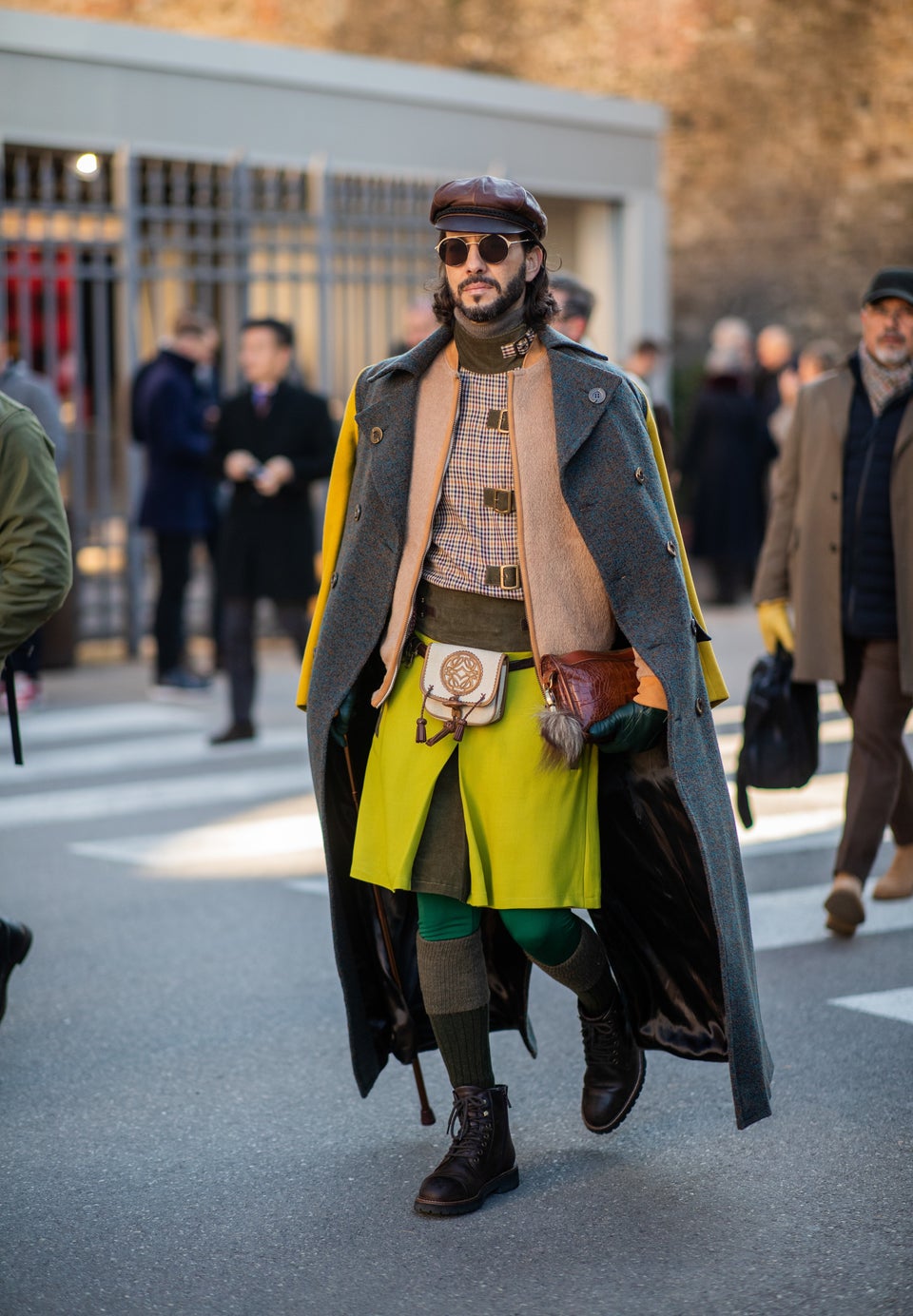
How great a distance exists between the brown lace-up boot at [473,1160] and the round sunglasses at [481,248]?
1.70 metres

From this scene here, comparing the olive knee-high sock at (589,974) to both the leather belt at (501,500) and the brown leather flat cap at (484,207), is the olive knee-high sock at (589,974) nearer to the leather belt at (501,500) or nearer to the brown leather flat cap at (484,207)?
the leather belt at (501,500)

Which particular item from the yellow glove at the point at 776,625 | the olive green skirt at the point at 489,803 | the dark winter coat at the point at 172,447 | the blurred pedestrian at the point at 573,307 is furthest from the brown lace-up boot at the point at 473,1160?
the dark winter coat at the point at 172,447

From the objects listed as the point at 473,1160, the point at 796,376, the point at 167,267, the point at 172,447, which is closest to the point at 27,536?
the point at 473,1160

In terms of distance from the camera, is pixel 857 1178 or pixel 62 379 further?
pixel 62 379

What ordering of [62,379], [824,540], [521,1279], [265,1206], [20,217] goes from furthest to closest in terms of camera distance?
[62,379] < [20,217] < [824,540] < [265,1206] < [521,1279]

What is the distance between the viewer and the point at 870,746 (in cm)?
585

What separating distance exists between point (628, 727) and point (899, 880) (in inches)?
118

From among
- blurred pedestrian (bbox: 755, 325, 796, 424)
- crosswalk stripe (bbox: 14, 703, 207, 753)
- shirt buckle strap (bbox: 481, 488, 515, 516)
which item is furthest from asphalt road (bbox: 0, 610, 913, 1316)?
blurred pedestrian (bbox: 755, 325, 796, 424)

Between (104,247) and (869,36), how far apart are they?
48.5 ft

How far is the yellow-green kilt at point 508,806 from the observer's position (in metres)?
3.70

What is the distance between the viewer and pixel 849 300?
2388 centimetres

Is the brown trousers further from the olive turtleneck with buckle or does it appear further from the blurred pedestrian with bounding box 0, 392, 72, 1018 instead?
the blurred pedestrian with bounding box 0, 392, 72, 1018

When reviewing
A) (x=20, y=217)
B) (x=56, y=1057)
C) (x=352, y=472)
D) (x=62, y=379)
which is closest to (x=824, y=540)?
(x=352, y=472)

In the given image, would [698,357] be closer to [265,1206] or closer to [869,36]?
[869,36]
